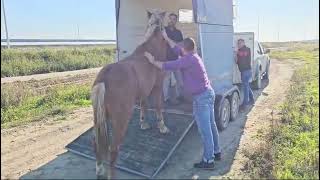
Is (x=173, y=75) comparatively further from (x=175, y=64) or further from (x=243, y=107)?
(x=243, y=107)

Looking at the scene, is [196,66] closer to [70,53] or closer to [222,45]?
[222,45]

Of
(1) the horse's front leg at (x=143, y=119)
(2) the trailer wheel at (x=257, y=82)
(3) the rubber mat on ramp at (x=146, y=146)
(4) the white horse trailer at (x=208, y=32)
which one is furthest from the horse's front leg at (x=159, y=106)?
(2) the trailer wheel at (x=257, y=82)

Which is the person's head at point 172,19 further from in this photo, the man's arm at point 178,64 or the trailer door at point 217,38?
the man's arm at point 178,64

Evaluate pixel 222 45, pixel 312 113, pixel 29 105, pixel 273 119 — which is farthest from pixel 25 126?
pixel 312 113

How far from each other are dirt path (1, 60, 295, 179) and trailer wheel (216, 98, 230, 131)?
159mm

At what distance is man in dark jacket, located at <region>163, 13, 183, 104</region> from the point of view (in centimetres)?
762

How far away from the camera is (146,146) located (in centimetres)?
647

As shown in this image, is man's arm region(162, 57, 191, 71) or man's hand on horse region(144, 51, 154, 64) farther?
man's hand on horse region(144, 51, 154, 64)

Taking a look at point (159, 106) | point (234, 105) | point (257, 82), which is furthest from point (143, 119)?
point (257, 82)

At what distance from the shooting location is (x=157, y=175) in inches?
227

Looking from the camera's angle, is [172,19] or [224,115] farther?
[224,115]

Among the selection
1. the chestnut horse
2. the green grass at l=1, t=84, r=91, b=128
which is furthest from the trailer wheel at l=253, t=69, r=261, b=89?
the chestnut horse

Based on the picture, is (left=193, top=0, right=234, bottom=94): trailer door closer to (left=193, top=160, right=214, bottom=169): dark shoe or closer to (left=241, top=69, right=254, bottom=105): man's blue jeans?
(left=241, top=69, right=254, bottom=105): man's blue jeans

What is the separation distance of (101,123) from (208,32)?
3686 millimetres
